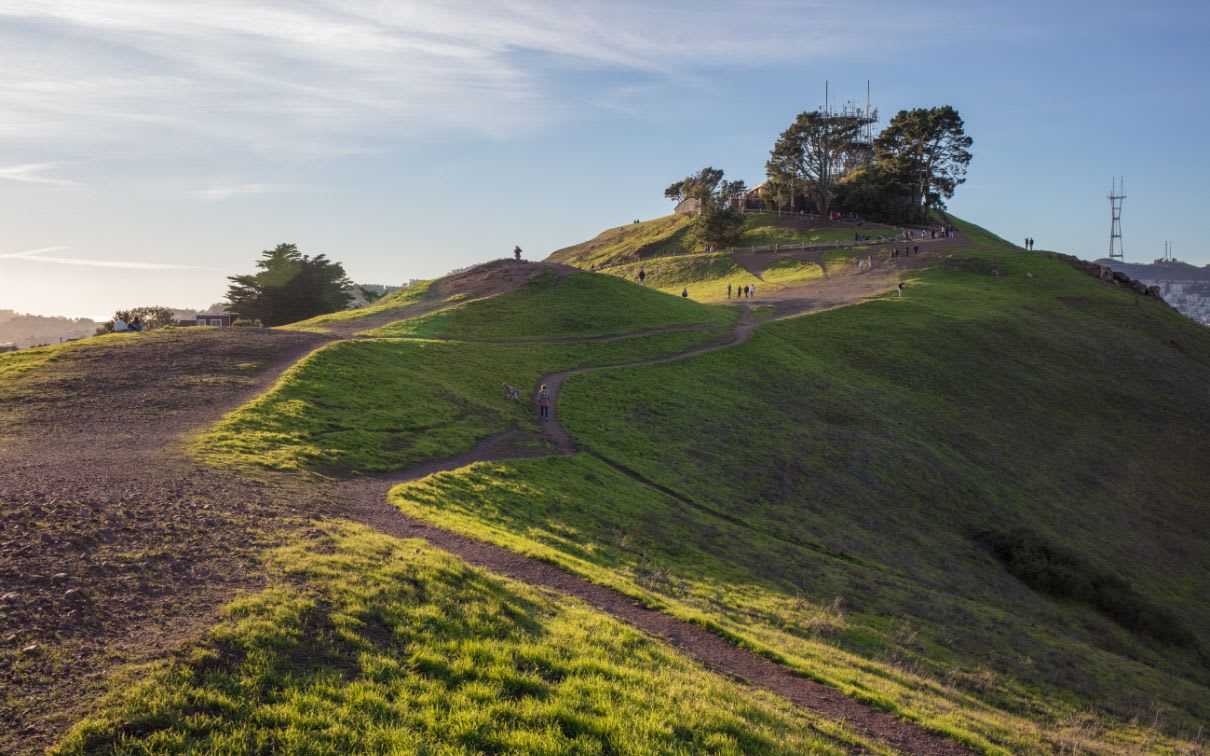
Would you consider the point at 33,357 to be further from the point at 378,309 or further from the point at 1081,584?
the point at 1081,584

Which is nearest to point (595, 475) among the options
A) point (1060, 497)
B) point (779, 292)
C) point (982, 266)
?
point (1060, 497)

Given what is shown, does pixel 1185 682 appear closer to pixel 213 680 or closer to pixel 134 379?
pixel 213 680

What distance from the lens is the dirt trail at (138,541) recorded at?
1023 centimetres

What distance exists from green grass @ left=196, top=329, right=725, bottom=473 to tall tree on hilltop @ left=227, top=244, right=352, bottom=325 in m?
33.1

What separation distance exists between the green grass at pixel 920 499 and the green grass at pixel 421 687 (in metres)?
5.06

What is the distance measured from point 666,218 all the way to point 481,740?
15059 cm

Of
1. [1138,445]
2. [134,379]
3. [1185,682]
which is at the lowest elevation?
[1185,682]

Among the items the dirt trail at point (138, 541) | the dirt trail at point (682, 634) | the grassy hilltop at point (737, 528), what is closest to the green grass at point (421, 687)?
the grassy hilltop at point (737, 528)

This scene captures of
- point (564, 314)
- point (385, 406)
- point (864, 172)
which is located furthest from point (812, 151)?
point (385, 406)

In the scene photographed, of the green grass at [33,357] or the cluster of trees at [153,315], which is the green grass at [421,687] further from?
the cluster of trees at [153,315]

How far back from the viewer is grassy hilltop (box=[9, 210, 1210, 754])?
10734mm

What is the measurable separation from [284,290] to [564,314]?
33604 mm

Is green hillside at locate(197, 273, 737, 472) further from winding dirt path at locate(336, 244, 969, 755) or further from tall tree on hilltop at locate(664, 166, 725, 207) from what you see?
tall tree on hilltop at locate(664, 166, 725, 207)

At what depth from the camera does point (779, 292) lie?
87.0 metres
